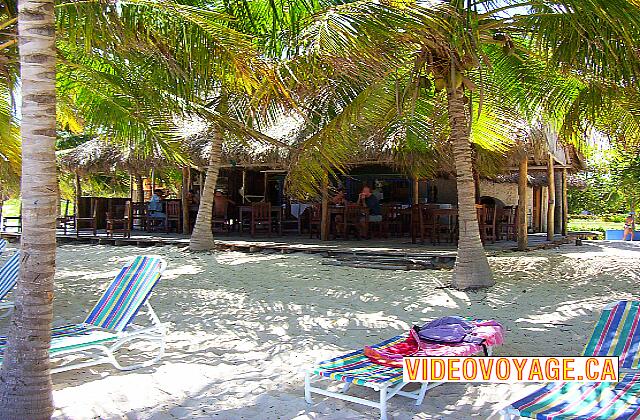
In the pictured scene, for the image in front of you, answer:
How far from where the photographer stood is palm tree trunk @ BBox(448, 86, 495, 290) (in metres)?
7.36

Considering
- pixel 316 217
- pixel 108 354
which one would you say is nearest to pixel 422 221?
pixel 316 217

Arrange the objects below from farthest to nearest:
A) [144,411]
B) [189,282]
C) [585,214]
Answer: [585,214], [189,282], [144,411]

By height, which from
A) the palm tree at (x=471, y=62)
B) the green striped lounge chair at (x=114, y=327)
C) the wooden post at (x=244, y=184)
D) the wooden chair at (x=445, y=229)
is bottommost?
the green striped lounge chair at (x=114, y=327)

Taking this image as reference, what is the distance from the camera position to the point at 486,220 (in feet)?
39.0

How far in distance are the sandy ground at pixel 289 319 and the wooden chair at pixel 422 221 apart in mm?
1540

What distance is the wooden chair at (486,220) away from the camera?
436 inches

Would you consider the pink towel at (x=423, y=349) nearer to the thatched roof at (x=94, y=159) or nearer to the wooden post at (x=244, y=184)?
the thatched roof at (x=94, y=159)

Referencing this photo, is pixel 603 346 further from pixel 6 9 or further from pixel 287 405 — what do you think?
pixel 6 9

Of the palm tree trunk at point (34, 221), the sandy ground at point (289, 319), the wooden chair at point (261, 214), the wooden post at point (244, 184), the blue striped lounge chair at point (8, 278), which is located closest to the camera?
the palm tree trunk at point (34, 221)

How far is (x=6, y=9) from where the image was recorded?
621 cm

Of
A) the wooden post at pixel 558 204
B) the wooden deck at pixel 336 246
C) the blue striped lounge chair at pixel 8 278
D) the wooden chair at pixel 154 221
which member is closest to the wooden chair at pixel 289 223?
the wooden deck at pixel 336 246

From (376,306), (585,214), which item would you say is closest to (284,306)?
(376,306)

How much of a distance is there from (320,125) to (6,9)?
3925 mm

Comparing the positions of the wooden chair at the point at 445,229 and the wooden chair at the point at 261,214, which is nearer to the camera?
the wooden chair at the point at 445,229
